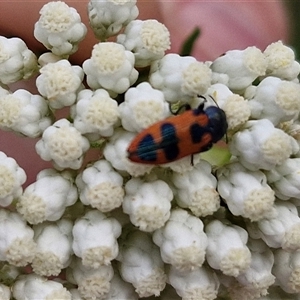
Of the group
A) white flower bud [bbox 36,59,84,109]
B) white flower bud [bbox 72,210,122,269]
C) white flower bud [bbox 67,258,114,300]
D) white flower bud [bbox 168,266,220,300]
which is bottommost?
white flower bud [bbox 67,258,114,300]

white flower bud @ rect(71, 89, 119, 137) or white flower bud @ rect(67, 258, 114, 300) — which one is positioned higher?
white flower bud @ rect(71, 89, 119, 137)

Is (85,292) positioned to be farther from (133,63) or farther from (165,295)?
(133,63)

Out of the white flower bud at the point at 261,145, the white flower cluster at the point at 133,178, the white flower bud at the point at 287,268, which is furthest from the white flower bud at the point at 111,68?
the white flower bud at the point at 287,268

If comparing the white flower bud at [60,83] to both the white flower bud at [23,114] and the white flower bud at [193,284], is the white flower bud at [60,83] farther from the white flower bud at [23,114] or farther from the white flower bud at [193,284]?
the white flower bud at [193,284]

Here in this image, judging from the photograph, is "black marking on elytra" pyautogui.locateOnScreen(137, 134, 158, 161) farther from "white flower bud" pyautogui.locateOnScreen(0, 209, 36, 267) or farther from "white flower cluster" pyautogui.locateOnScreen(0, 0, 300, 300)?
"white flower bud" pyautogui.locateOnScreen(0, 209, 36, 267)

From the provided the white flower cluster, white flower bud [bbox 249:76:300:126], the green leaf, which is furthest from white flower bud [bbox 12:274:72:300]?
the green leaf
